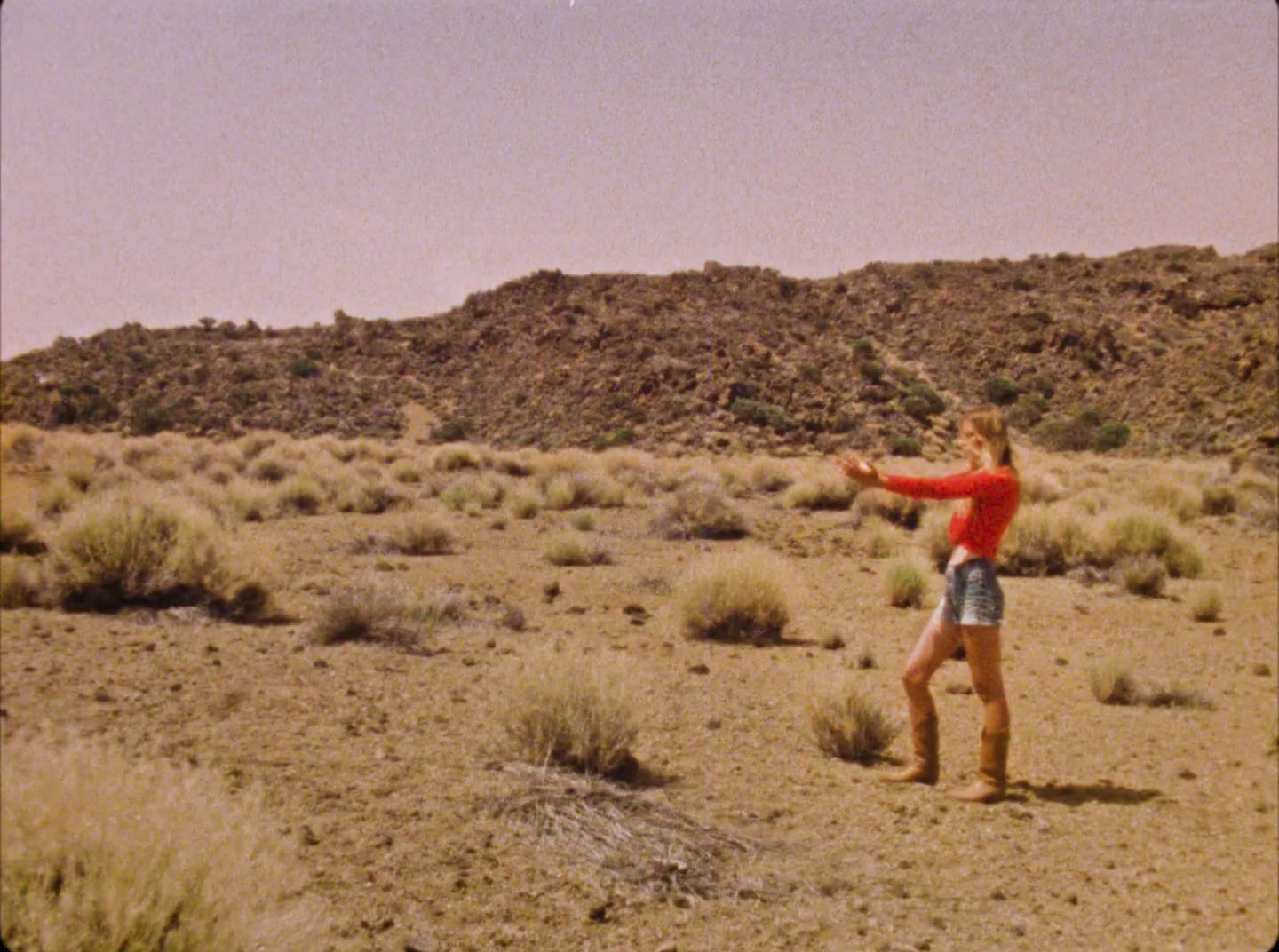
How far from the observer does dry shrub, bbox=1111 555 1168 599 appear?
46.0 ft

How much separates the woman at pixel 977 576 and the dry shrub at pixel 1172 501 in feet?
52.8

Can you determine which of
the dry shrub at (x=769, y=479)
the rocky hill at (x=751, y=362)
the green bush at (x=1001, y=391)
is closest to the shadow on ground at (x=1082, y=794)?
the dry shrub at (x=769, y=479)

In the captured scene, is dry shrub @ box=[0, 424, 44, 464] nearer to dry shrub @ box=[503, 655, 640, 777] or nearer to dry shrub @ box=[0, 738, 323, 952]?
dry shrub @ box=[503, 655, 640, 777]

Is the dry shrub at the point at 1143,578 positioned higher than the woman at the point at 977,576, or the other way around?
the woman at the point at 977,576

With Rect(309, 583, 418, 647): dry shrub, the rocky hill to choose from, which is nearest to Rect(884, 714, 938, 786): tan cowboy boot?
Rect(309, 583, 418, 647): dry shrub

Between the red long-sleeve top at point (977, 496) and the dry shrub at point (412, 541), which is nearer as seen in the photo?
the red long-sleeve top at point (977, 496)

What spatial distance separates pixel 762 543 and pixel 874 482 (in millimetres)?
12694

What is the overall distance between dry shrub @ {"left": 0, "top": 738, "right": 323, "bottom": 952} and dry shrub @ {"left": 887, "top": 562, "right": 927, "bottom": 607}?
10249 mm

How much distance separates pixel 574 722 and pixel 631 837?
1258 mm

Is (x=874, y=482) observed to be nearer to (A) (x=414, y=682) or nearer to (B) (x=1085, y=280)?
(A) (x=414, y=682)

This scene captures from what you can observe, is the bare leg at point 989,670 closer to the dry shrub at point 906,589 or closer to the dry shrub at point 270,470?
the dry shrub at point 906,589

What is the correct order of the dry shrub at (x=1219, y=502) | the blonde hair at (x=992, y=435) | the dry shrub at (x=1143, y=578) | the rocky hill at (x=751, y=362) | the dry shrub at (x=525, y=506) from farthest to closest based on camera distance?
the rocky hill at (x=751, y=362)
the dry shrub at (x=1219, y=502)
the dry shrub at (x=525, y=506)
the dry shrub at (x=1143, y=578)
the blonde hair at (x=992, y=435)

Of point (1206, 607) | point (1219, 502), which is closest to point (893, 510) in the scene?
point (1219, 502)

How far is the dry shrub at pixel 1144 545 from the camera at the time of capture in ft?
51.0
